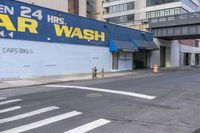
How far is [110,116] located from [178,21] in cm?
3806

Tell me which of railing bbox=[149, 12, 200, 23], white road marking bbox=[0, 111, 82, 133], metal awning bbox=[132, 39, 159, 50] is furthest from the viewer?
railing bbox=[149, 12, 200, 23]

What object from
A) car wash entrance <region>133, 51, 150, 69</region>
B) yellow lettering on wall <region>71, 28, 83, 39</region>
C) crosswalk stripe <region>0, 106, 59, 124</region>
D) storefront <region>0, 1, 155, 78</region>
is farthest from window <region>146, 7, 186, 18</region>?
crosswalk stripe <region>0, 106, 59, 124</region>

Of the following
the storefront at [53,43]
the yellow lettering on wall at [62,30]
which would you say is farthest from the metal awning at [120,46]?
the yellow lettering on wall at [62,30]

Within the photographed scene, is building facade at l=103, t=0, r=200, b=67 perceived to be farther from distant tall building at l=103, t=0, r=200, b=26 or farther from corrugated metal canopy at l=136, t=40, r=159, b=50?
corrugated metal canopy at l=136, t=40, r=159, b=50

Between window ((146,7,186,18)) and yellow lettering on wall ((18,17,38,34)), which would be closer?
yellow lettering on wall ((18,17,38,34))

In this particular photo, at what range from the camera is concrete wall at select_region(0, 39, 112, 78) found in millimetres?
20578

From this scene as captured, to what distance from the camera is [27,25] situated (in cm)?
2212

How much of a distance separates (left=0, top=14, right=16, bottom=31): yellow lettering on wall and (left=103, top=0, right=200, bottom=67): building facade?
30.2 metres

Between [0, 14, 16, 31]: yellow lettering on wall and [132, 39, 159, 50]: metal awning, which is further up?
[0, 14, 16, 31]: yellow lettering on wall

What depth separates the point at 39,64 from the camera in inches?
912

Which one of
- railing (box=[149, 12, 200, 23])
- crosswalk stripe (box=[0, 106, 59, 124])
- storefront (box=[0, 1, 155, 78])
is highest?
railing (box=[149, 12, 200, 23])

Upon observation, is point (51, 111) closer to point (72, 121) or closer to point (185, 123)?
point (72, 121)

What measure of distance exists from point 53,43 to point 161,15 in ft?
140

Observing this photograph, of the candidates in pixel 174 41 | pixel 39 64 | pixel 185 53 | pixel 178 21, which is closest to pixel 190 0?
pixel 185 53
